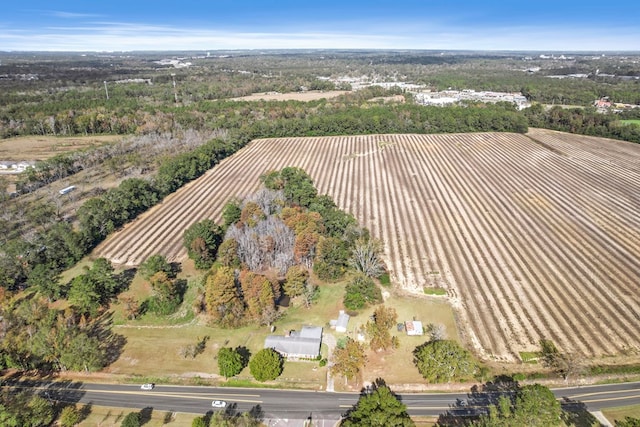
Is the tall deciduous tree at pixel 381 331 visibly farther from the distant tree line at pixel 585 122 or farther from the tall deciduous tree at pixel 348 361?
the distant tree line at pixel 585 122

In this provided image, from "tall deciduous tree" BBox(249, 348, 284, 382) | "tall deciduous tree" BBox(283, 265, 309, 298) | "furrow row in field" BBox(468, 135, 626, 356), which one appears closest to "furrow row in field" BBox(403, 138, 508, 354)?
"furrow row in field" BBox(468, 135, 626, 356)

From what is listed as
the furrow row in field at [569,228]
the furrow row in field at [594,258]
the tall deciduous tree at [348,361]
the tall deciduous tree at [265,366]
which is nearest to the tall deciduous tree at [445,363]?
the tall deciduous tree at [348,361]

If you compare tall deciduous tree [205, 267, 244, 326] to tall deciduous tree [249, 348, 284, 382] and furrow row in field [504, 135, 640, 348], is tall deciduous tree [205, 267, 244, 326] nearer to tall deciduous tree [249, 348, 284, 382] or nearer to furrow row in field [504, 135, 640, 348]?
tall deciduous tree [249, 348, 284, 382]

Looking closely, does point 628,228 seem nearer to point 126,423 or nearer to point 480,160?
point 480,160

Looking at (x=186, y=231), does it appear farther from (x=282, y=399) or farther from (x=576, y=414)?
(x=576, y=414)

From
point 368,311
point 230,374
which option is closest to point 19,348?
point 230,374
